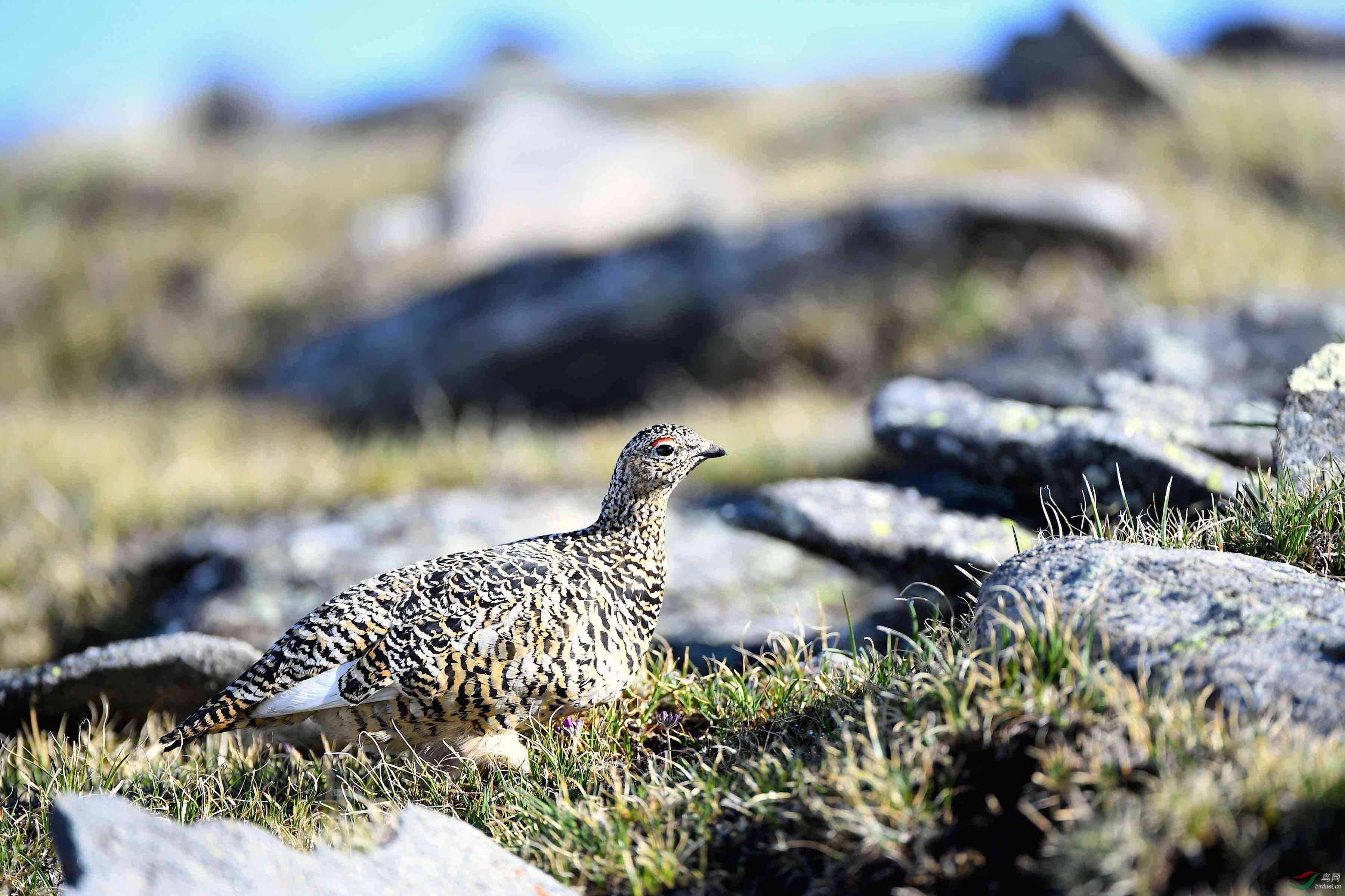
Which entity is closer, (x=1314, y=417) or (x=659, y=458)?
(x=1314, y=417)

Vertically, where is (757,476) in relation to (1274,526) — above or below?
below

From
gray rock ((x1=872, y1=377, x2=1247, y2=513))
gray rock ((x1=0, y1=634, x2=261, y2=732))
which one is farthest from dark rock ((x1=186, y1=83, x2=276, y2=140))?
gray rock ((x1=872, y1=377, x2=1247, y2=513))

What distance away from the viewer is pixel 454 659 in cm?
343

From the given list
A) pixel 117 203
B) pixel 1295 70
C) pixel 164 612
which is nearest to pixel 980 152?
→ pixel 1295 70

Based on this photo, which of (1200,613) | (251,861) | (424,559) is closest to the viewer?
(251,861)

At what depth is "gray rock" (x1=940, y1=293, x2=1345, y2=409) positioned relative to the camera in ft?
20.4

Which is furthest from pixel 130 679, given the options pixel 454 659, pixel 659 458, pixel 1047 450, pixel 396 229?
pixel 396 229

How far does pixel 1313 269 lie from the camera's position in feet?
34.1

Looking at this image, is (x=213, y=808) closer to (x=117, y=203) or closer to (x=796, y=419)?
(x=796, y=419)

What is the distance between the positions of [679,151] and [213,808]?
1508 centimetres

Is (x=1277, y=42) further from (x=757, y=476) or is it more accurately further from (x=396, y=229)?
(x=757, y=476)

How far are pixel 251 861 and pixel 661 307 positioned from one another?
34.0ft

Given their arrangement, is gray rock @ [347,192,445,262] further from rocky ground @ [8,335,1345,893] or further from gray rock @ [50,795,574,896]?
gray rock @ [50,795,574,896]

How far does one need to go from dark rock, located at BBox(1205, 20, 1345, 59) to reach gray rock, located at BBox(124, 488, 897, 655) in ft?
77.0
